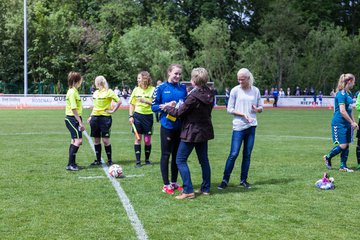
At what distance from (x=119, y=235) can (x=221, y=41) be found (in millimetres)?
44130

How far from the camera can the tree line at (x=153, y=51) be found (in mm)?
46969

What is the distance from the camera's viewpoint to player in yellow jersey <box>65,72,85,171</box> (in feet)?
29.4

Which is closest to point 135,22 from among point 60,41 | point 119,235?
point 60,41

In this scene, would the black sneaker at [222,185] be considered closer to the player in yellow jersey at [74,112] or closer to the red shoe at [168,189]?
the red shoe at [168,189]

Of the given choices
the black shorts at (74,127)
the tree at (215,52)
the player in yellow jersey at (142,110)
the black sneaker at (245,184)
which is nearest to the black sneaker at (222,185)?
the black sneaker at (245,184)

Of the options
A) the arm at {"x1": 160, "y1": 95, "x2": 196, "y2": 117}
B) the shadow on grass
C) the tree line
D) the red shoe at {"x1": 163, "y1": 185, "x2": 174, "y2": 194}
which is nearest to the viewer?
the arm at {"x1": 160, "y1": 95, "x2": 196, "y2": 117}

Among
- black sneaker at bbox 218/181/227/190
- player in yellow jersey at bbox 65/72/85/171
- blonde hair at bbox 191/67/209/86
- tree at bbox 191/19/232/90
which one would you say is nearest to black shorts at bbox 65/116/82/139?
player in yellow jersey at bbox 65/72/85/171

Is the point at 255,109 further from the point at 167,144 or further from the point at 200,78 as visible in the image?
the point at 167,144

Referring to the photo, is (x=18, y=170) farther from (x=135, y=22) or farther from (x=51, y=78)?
(x=135, y=22)

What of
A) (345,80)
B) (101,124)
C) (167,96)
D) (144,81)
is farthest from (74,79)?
(345,80)

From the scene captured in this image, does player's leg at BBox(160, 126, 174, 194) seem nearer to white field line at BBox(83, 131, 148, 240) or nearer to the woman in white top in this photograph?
white field line at BBox(83, 131, 148, 240)

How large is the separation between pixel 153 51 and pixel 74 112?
1529 inches

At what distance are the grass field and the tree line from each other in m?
36.0

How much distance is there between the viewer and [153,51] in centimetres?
4722
